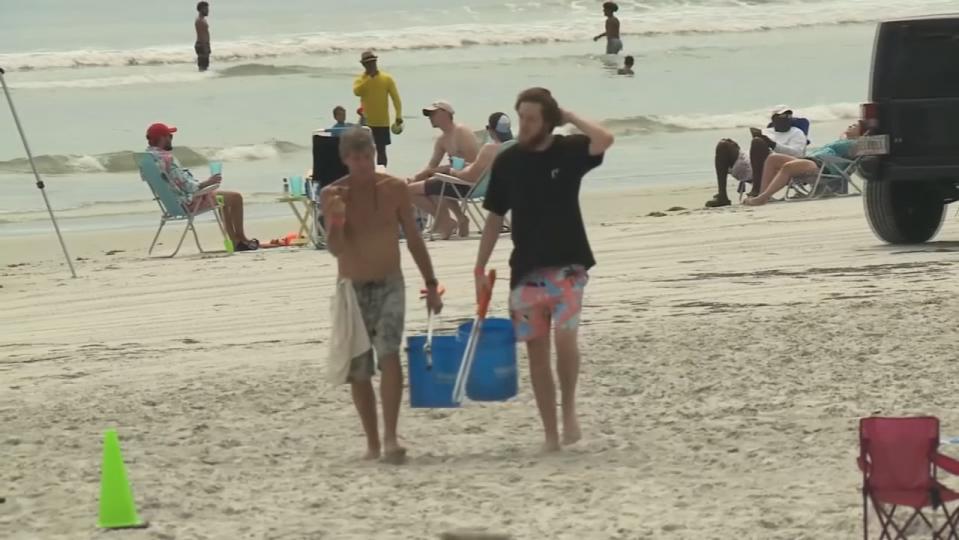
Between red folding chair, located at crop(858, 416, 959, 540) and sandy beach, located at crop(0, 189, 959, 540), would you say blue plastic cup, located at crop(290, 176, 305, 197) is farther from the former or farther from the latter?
red folding chair, located at crop(858, 416, 959, 540)

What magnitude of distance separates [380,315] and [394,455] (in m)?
0.54

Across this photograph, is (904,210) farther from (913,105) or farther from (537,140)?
(537,140)

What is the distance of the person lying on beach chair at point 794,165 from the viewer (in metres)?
17.4

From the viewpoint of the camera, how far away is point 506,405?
8.66 metres

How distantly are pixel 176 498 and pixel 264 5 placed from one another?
66.1 m

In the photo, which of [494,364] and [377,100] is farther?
[377,100]

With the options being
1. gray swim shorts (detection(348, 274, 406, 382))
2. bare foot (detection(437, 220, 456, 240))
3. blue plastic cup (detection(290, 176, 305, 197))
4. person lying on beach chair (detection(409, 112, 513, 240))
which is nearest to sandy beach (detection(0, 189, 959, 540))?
gray swim shorts (detection(348, 274, 406, 382))

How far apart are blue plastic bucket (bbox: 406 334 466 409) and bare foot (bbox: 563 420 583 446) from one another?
1.44 ft

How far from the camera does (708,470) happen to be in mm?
7195

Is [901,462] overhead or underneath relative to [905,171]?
overhead

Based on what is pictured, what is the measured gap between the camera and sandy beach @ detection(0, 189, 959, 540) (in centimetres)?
660

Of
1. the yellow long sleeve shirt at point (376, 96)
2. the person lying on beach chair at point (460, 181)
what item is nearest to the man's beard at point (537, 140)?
the person lying on beach chair at point (460, 181)

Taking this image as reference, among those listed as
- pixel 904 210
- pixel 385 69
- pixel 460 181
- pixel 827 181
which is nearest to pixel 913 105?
pixel 904 210

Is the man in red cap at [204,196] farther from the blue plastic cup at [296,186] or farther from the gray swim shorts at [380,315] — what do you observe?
the gray swim shorts at [380,315]
